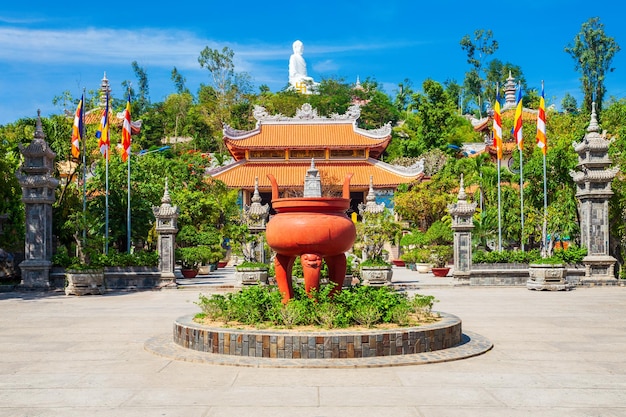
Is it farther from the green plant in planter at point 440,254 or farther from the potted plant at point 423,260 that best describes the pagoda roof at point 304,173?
the green plant in planter at point 440,254

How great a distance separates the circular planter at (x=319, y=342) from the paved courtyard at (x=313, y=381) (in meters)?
0.52

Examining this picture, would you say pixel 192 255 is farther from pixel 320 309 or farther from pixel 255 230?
pixel 320 309

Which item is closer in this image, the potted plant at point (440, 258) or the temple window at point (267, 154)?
the potted plant at point (440, 258)

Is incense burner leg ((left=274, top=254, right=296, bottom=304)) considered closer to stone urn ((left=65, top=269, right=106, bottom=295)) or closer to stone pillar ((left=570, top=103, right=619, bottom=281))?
stone urn ((left=65, top=269, right=106, bottom=295))

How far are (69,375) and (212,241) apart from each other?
23.3 metres

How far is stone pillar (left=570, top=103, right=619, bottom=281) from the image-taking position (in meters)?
21.1

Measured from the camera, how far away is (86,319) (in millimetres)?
12773

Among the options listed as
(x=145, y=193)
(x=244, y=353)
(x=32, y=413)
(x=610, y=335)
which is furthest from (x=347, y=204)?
(x=145, y=193)

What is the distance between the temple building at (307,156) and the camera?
42.7 m

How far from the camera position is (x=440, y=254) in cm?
2820

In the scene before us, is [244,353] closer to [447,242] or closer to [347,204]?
[347,204]

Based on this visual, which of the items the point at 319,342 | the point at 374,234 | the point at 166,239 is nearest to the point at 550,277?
the point at 374,234

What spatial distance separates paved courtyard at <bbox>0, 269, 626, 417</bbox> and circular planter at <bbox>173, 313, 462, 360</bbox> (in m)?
0.52

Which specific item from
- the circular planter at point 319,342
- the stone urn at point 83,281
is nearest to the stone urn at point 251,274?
the stone urn at point 83,281
